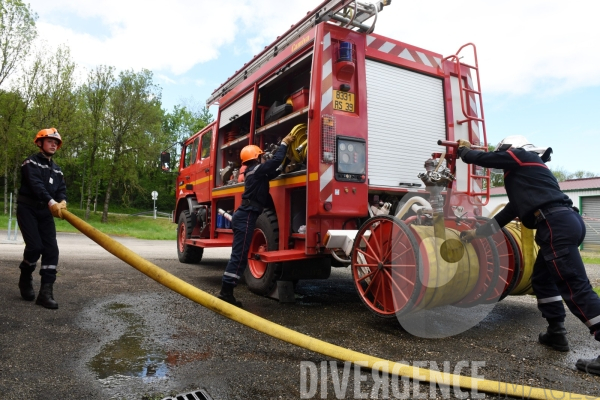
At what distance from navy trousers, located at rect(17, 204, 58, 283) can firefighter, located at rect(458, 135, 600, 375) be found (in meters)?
4.20

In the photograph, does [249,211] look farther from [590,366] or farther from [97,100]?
[97,100]

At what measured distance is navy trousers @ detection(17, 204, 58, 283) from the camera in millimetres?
4531

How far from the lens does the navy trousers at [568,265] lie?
3104mm

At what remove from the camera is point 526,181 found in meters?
3.51

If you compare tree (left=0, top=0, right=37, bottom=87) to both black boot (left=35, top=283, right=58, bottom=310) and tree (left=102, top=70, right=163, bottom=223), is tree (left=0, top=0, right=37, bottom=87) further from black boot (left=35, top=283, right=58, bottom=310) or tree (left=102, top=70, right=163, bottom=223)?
black boot (left=35, top=283, right=58, bottom=310)

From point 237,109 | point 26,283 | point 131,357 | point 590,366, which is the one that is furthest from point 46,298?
point 590,366

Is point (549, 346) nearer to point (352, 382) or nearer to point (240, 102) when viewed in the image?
point (352, 382)

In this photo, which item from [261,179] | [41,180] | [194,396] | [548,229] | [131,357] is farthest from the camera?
[261,179]

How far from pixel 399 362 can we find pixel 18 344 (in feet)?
9.09

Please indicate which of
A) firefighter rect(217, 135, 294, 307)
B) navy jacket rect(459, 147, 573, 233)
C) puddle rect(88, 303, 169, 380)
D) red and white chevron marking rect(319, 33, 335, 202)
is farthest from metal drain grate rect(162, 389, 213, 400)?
navy jacket rect(459, 147, 573, 233)

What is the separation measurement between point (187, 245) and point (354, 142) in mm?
5013

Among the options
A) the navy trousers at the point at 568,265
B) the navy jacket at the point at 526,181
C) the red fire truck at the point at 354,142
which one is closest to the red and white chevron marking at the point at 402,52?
the red fire truck at the point at 354,142

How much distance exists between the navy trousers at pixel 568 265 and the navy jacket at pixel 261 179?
2.61m

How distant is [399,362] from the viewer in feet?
9.91
